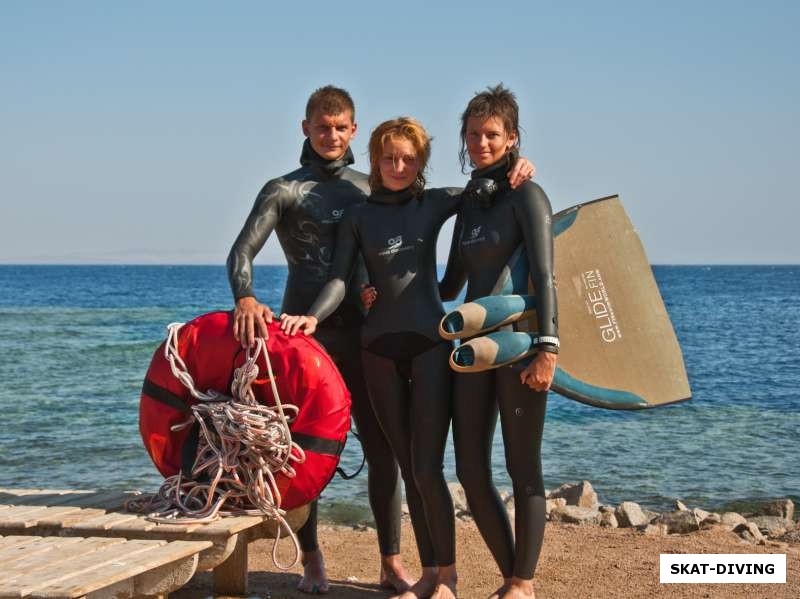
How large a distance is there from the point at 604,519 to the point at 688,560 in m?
1.66

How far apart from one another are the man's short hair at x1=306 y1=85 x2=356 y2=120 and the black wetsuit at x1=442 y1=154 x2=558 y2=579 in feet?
2.47

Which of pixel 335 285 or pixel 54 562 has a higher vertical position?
pixel 335 285

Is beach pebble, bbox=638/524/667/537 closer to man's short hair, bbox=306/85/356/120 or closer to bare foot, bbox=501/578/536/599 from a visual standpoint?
bare foot, bbox=501/578/536/599

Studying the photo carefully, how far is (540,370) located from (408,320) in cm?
63

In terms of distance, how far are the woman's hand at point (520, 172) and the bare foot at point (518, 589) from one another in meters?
Answer: 1.60

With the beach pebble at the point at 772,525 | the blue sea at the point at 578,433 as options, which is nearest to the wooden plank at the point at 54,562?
the blue sea at the point at 578,433

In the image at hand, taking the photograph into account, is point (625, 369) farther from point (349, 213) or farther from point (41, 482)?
point (41, 482)

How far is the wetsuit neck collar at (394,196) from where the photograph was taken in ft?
15.0

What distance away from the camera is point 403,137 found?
4453 millimetres

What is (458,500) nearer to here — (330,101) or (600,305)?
(600,305)

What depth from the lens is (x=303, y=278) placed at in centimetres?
492

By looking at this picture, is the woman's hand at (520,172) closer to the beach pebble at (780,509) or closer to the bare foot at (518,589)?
A: the bare foot at (518,589)

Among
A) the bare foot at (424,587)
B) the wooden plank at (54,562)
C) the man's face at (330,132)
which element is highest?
the man's face at (330,132)

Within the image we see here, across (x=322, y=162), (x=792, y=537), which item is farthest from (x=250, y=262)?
(x=792, y=537)
